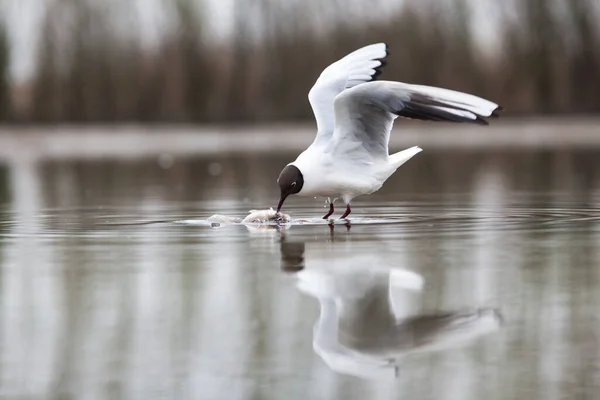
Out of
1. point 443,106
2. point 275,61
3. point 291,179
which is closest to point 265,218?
point 291,179

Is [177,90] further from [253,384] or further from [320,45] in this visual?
[253,384]

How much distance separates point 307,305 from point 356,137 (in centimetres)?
410

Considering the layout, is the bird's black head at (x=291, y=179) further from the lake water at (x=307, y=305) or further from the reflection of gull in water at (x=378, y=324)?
the reflection of gull in water at (x=378, y=324)

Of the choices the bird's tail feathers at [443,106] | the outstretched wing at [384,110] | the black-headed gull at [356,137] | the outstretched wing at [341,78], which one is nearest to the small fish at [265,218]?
Answer: the black-headed gull at [356,137]

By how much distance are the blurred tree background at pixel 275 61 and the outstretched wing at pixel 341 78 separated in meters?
21.3

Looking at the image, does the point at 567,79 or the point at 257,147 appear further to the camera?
the point at 567,79

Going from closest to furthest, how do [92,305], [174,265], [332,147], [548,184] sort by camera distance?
[92,305] < [174,265] < [332,147] < [548,184]

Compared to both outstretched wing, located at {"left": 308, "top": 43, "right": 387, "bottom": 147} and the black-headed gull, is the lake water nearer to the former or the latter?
the black-headed gull

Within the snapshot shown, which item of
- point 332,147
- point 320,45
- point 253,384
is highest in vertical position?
point 320,45

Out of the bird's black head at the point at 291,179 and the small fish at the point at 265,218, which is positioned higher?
the bird's black head at the point at 291,179

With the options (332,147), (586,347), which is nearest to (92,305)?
(586,347)

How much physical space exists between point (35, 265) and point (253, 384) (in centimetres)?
307

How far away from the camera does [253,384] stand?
396 cm

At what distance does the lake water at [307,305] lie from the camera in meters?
4.01
